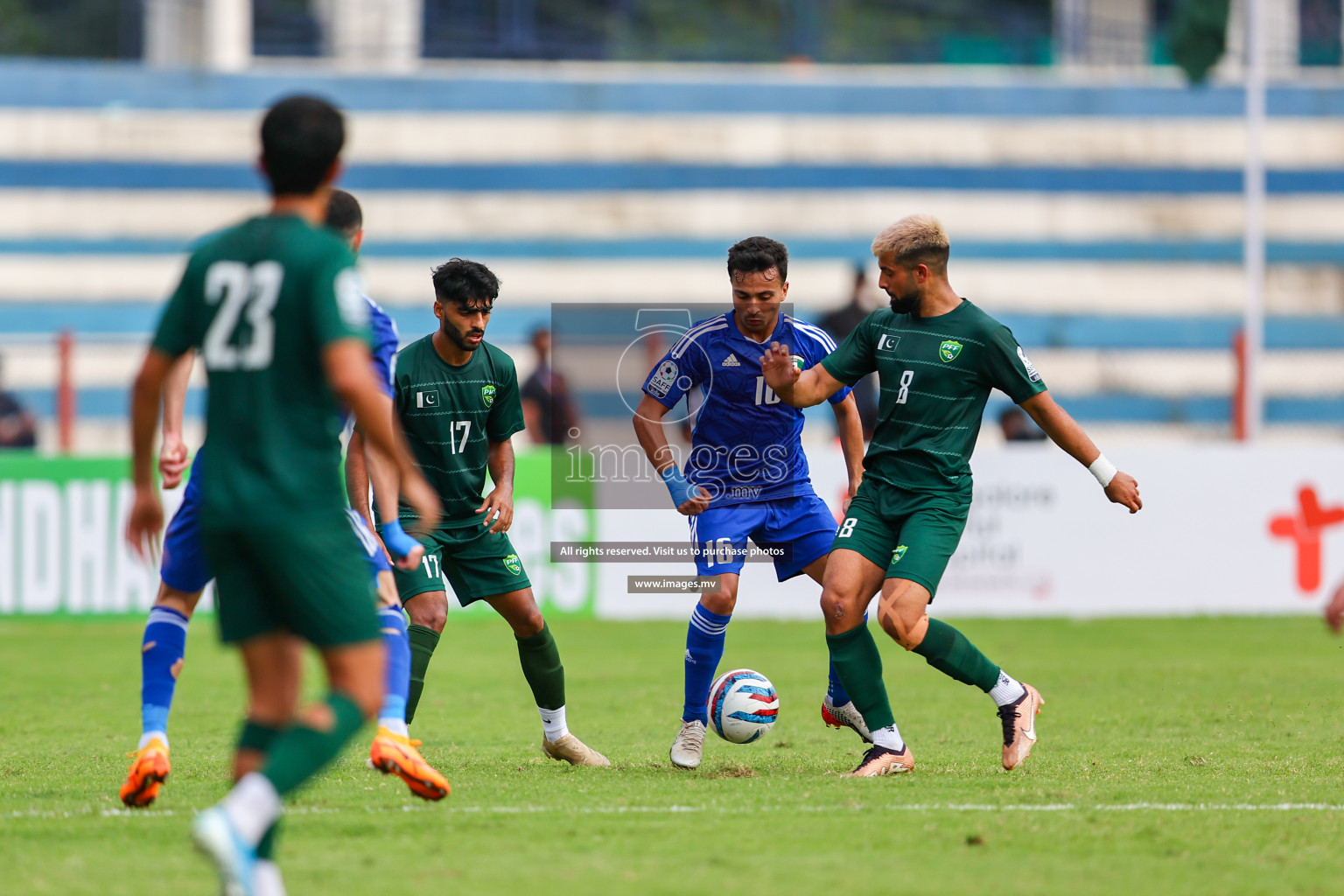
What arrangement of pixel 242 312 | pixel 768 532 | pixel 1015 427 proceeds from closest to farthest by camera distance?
pixel 242 312, pixel 768 532, pixel 1015 427

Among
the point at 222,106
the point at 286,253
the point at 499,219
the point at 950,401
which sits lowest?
the point at 950,401

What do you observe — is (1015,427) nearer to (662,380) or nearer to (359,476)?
(662,380)

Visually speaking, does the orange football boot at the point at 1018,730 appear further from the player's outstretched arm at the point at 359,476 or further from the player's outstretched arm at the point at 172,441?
the player's outstretched arm at the point at 172,441

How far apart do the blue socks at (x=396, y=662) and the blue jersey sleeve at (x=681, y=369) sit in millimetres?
1831

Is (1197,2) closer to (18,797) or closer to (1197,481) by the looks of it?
(1197,481)

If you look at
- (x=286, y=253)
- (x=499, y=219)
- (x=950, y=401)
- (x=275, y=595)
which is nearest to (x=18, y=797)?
(x=275, y=595)

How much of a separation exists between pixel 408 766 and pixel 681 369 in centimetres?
243

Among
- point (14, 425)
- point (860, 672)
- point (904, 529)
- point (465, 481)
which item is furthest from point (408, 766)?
point (14, 425)

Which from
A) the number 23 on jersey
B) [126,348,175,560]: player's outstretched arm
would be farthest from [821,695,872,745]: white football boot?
the number 23 on jersey

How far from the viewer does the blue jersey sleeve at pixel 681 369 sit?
23.2ft

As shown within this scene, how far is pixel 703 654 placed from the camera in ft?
23.0

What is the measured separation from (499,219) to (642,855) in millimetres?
20397

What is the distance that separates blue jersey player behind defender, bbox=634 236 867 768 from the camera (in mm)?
6949

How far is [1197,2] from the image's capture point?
79.0ft
